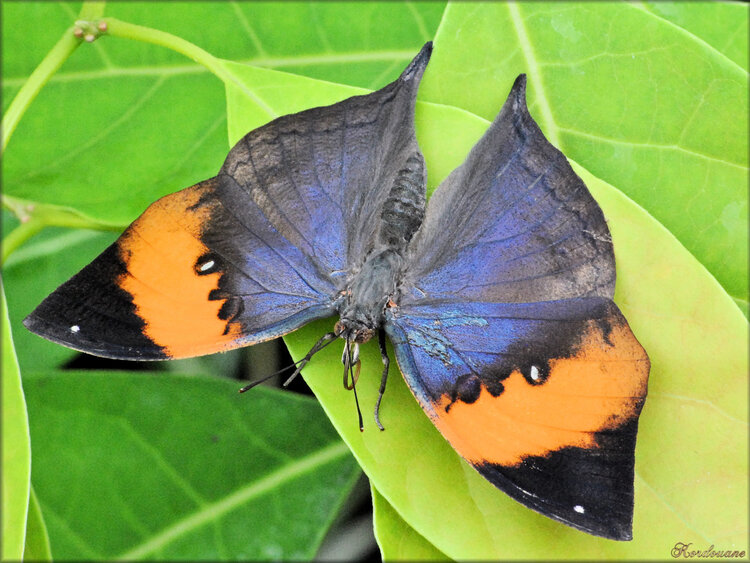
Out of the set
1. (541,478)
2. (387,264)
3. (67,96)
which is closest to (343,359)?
(387,264)

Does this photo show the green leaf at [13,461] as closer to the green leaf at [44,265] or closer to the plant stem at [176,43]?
the plant stem at [176,43]

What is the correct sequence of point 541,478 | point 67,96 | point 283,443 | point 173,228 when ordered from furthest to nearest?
1. point 283,443
2. point 67,96
3. point 173,228
4. point 541,478

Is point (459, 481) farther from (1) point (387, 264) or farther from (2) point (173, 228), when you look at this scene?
(2) point (173, 228)

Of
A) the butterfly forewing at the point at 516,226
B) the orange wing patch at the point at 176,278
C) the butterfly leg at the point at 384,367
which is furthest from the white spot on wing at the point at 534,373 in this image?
the orange wing patch at the point at 176,278

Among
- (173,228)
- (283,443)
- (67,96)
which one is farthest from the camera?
(283,443)

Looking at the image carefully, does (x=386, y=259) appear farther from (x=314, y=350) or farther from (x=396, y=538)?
(x=396, y=538)

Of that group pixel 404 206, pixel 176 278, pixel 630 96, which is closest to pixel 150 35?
pixel 176 278
